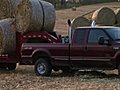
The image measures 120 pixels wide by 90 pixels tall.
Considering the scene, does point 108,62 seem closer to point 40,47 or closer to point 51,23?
point 40,47

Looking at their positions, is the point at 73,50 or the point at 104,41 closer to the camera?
the point at 104,41

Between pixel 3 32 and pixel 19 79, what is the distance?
308 cm

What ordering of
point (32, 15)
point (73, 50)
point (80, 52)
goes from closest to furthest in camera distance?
point (80, 52) < point (73, 50) < point (32, 15)

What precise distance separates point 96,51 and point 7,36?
4.35 m

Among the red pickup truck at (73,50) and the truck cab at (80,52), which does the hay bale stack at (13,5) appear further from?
the truck cab at (80,52)

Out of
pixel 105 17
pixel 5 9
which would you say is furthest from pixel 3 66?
pixel 105 17

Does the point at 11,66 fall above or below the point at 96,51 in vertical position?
below

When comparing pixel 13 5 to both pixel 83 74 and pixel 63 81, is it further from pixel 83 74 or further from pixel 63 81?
pixel 63 81

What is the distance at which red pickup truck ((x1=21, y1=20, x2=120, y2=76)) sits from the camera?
1662cm

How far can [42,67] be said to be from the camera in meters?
18.3

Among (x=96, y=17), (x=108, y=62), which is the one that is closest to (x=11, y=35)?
(x=108, y=62)

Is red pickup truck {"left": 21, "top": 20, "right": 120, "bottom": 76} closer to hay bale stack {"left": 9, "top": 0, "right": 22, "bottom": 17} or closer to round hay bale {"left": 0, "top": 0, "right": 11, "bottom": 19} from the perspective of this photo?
hay bale stack {"left": 9, "top": 0, "right": 22, "bottom": 17}

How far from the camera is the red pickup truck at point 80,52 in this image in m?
16.6

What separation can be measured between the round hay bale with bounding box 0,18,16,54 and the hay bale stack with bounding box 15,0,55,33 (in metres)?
0.34
